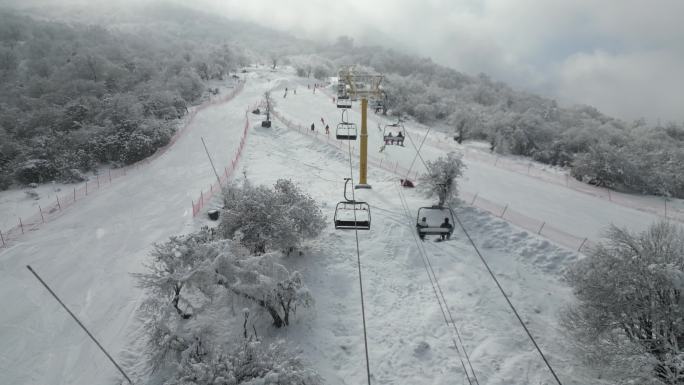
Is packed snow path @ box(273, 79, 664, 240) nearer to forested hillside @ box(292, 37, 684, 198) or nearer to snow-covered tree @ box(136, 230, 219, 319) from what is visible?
forested hillside @ box(292, 37, 684, 198)

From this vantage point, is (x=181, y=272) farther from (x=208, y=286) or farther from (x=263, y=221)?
(x=263, y=221)

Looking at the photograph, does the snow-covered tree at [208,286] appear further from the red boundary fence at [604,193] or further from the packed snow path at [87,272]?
the red boundary fence at [604,193]

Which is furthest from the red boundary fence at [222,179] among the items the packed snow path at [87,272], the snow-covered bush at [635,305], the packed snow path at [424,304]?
the snow-covered bush at [635,305]

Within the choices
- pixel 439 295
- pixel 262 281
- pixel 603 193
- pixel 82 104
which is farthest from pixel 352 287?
pixel 82 104

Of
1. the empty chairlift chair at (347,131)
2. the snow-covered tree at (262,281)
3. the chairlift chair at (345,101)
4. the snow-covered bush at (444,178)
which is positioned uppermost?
the chairlift chair at (345,101)

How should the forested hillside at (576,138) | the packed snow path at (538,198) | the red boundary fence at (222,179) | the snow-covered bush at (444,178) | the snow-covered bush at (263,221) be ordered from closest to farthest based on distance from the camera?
the snow-covered bush at (263,221), the snow-covered bush at (444,178), the packed snow path at (538,198), the red boundary fence at (222,179), the forested hillside at (576,138)

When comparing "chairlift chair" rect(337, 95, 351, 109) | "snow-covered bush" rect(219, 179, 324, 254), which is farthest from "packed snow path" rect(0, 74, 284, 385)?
"chairlift chair" rect(337, 95, 351, 109)

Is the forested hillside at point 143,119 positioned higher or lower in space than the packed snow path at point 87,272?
higher

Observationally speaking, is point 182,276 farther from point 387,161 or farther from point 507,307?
point 387,161
